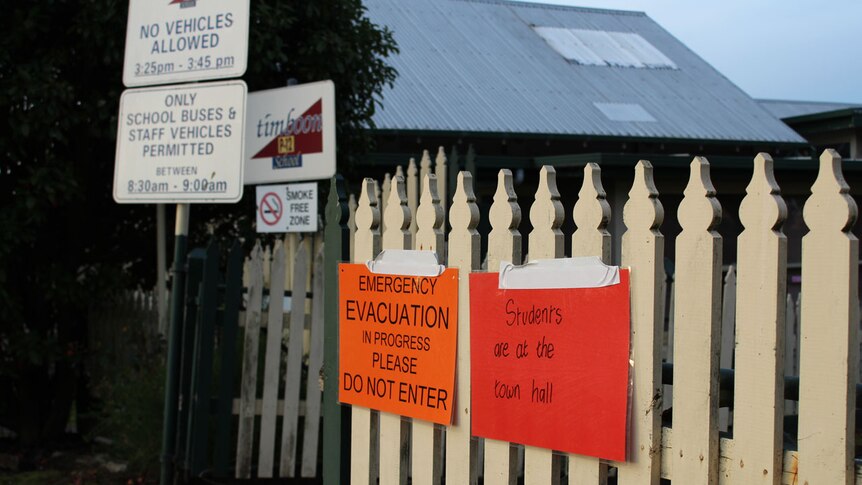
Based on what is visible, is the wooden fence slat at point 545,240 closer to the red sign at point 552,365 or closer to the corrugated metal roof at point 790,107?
the red sign at point 552,365

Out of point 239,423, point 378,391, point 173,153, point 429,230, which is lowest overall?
point 239,423

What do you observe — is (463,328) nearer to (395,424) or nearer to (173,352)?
(395,424)

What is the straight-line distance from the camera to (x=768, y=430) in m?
2.91

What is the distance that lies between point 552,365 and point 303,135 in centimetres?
457

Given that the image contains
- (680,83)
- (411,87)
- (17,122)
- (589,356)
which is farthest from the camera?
(680,83)

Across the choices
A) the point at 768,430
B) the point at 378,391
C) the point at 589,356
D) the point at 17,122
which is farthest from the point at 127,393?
the point at 768,430

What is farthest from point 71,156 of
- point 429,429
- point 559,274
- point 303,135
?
point 559,274

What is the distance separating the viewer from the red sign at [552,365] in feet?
10.8

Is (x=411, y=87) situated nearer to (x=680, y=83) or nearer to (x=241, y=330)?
(x=680, y=83)

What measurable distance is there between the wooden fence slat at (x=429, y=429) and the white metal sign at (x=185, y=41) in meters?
1.70

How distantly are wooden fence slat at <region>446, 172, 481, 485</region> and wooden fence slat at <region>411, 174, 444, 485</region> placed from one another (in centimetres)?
9

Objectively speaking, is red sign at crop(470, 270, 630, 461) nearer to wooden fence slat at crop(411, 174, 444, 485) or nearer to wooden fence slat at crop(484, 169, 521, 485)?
wooden fence slat at crop(484, 169, 521, 485)

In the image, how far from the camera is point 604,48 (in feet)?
73.5

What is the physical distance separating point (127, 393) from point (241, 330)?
3.54 ft
